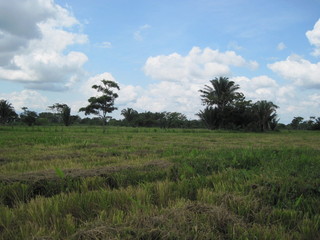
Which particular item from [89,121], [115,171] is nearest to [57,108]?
[89,121]

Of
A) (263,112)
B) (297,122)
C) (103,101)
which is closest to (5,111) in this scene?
(103,101)

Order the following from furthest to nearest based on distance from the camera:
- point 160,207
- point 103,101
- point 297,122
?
1. point 297,122
2. point 103,101
3. point 160,207

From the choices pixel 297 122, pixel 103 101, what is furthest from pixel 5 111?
pixel 297 122

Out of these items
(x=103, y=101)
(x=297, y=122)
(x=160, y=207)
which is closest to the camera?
(x=160, y=207)

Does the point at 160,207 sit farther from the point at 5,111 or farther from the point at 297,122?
the point at 297,122

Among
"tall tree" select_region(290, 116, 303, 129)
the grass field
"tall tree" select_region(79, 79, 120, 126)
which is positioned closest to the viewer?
the grass field

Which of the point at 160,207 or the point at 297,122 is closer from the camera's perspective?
→ the point at 160,207

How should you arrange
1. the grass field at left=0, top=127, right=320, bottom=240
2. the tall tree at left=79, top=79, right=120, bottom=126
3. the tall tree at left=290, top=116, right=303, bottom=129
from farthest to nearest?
the tall tree at left=290, top=116, right=303, bottom=129, the tall tree at left=79, top=79, right=120, bottom=126, the grass field at left=0, top=127, right=320, bottom=240

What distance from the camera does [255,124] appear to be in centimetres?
4047

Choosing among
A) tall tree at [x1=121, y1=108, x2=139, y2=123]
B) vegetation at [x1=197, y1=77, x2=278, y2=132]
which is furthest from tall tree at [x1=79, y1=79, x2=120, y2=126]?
tall tree at [x1=121, y1=108, x2=139, y2=123]

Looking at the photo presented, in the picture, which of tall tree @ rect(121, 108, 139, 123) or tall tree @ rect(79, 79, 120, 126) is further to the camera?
tall tree @ rect(121, 108, 139, 123)

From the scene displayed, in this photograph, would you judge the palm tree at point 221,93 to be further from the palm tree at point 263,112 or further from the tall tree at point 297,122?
the tall tree at point 297,122

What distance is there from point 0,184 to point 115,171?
1.67 m

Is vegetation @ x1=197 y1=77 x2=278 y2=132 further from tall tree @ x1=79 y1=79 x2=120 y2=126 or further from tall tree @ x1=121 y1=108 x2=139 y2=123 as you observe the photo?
tall tree @ x1=121 y1=108 x2=139 y2=123
